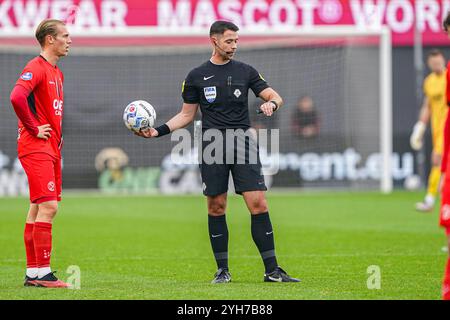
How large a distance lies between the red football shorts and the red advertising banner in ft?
45.4

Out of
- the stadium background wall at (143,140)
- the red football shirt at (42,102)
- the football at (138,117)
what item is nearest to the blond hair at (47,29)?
the red football shirt at (42,102)

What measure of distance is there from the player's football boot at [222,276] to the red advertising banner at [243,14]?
45.0 feet

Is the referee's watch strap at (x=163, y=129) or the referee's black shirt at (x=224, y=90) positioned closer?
the referee's black shirt at (x=224, y=90)

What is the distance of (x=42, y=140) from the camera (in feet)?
28.4

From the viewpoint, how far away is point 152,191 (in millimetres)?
23469

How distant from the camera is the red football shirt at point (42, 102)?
8.62m

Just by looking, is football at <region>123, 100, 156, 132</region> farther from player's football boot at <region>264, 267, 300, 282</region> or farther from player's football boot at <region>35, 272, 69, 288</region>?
player's football boot at <region>264, 267, 300, 282</region>

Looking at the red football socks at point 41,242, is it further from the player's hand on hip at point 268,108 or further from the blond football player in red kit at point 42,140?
the player's hand on hip at point 268,108

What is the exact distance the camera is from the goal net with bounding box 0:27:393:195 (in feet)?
74.9

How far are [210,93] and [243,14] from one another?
14.5 meters

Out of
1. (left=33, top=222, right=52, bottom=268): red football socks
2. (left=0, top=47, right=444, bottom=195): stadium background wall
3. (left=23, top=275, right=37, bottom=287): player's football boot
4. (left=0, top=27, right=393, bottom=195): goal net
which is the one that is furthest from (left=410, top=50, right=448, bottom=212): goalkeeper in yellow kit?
(left=23, top=275, right=37, bottom=287): player's football boot

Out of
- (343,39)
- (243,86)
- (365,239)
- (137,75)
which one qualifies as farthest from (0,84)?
(243,86)

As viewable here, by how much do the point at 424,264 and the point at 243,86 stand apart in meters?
2.75

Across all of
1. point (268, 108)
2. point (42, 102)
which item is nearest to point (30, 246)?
point (42, 102)
